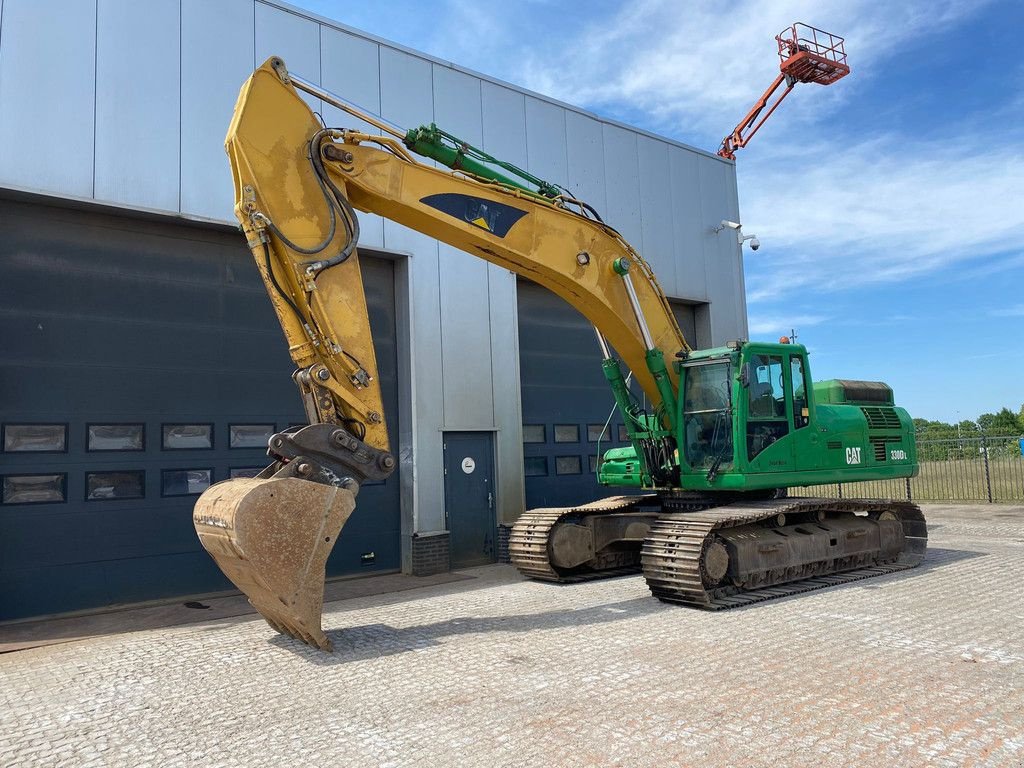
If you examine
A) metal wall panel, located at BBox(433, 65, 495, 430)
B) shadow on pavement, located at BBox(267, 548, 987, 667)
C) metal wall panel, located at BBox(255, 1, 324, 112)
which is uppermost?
metal wall panel, located at BBox(255, 1, 324, 112)

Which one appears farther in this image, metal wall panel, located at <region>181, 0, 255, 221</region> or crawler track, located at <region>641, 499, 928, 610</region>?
metal wall panel, located at <region>181, 0, 255, 221</region>

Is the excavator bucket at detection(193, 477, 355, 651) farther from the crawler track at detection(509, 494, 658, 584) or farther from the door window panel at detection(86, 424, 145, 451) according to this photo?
the door window panel at detection(86, 424, 145, 451)

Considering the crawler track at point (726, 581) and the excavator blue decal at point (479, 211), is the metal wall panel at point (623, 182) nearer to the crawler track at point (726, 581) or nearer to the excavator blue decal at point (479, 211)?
the excavator blue decal at point (479, 211)

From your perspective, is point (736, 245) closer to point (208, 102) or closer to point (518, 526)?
point (518, 526)

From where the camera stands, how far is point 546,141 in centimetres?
1377

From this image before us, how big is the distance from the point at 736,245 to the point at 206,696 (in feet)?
46.9

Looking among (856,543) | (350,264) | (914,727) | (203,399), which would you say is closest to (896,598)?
(856,543)

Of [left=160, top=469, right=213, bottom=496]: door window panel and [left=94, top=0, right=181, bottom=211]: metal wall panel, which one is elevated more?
[left=94, top=0, right=181, bottom=211]: metal wall panel

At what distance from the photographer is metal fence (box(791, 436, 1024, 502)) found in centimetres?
1910

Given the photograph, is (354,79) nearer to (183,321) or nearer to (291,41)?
(291,41)

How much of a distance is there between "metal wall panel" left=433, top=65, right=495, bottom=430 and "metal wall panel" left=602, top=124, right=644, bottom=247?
3.00 metres

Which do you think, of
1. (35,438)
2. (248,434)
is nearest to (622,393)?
(248,434)

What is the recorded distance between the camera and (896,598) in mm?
8039

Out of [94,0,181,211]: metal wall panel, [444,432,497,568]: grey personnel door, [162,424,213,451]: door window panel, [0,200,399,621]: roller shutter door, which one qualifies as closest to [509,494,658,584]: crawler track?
[444,432,497,568]: grey personnel door
